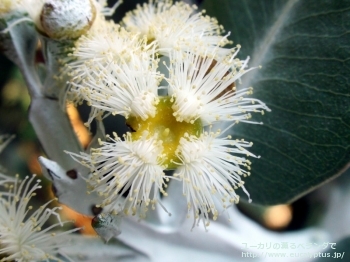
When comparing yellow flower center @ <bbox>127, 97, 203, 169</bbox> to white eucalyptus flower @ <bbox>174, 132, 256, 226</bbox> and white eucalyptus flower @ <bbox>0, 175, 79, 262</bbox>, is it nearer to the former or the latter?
white eucalyptus flower @ <bbox>174, 132, 256, 226</bbox>

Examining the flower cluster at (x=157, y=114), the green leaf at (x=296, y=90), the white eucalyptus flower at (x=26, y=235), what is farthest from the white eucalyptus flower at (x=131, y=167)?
the green leaf at (x=296, y=90)

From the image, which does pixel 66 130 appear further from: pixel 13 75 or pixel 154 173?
pixel 13 75

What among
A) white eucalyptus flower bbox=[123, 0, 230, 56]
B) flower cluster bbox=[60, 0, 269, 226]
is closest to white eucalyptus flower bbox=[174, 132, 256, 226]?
flower cluster bbox=[60, 0, 269, 226]

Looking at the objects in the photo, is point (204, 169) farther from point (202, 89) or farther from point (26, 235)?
Answer: point (26, 235)

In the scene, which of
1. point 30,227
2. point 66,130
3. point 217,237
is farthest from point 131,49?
point 217,237

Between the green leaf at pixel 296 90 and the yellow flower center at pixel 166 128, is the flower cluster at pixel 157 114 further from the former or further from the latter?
the green leaf at pixel 296 90

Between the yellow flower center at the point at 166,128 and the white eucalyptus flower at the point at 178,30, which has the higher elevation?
the white eucalyptus flower at the point at 178,30

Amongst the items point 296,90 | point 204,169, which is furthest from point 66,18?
point 296,90
